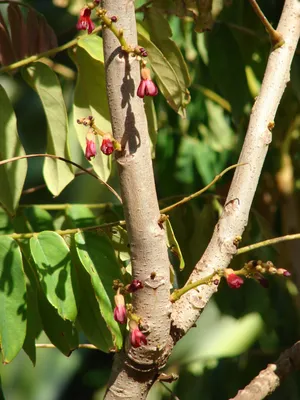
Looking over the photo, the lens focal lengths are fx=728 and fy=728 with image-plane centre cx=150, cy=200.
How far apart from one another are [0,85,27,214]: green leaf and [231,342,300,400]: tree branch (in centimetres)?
38

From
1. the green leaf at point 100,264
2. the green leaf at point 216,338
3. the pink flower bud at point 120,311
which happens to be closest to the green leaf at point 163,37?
the green leaf at point 100,264

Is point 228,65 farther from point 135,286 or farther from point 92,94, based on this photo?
point 135,286

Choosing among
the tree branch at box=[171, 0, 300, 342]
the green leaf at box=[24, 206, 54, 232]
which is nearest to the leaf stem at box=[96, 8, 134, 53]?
the tree branch at box=[171, 0, 300, 342]

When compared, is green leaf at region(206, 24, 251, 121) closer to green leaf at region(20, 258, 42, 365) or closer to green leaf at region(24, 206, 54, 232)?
green leaf at region(24, 206, 54, 232)

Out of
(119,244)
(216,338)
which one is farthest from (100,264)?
(216,338)

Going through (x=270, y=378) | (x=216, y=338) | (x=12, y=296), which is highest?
(x=12, y=296)

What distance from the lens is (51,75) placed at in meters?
0.97

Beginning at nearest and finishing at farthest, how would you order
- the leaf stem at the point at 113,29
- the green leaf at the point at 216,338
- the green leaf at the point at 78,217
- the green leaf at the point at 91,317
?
the leaf stem at the point at 113,29, the green leaf at the point at 91,317, the green leaf at the point at 78,217, the green leaf at the point at 216,338

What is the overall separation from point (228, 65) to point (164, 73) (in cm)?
30

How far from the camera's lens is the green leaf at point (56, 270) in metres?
0.85

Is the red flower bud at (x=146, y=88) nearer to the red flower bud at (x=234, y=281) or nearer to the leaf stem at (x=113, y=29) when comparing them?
the leaf stem at (x=113, y=29)

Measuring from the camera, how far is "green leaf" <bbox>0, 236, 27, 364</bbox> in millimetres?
847

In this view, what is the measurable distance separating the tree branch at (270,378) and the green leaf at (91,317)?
0.18 m

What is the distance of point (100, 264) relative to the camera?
2.86ft
